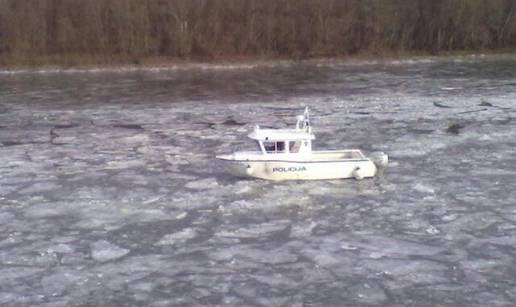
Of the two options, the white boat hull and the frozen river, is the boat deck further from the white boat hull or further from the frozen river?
the frozen river

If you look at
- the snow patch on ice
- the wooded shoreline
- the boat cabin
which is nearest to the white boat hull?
the boat cabin

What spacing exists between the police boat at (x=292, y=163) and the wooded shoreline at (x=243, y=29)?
20259mm

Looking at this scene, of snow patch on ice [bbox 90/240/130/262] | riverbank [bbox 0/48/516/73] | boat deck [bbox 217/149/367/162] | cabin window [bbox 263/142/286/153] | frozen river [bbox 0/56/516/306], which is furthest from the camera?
riverbank [bbox 0/48/516/73]

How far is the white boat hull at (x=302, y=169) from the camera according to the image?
8461 mm

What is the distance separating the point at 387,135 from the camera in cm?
1144

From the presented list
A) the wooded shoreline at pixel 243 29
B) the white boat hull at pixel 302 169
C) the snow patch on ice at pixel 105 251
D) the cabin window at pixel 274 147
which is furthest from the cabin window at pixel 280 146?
the wooded shoreline at pixel 243 29

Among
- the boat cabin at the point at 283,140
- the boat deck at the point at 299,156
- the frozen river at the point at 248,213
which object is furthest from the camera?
the boat cabin at the point at 283,140

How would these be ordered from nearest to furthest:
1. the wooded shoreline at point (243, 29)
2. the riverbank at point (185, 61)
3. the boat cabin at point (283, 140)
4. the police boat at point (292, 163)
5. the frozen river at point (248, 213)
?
the frozen river at point (248, 213) → the police boat at point (292, 163) → the boat cabin at point (283, 140) → the riverbank at point (185, 61) → the wooded shoreline at point (243, 29)

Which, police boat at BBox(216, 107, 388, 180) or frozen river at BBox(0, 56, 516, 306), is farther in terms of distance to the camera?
police boat at BBox(216, 107, 388, 180)

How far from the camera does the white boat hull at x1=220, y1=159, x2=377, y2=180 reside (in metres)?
8.46

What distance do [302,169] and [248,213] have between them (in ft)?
4.74

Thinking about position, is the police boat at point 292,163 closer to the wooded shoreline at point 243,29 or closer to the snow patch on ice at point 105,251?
the snow patch on ice at point 105,251

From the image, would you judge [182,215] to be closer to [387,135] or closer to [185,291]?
[185,291]

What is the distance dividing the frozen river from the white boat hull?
0.13 metres
